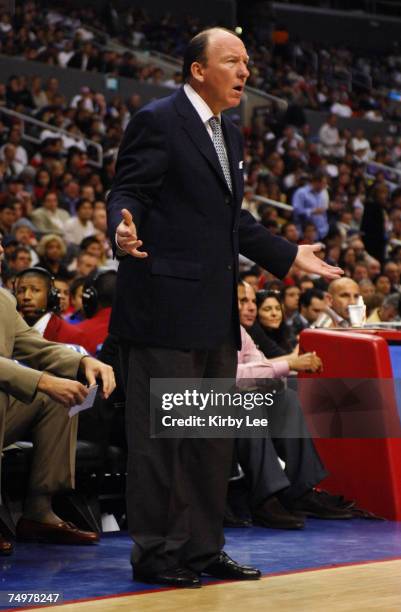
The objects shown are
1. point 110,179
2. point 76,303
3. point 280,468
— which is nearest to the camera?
point 280,468

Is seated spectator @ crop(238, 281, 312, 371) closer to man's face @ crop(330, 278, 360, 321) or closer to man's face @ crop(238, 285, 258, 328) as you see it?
man's face @ crop(238, 285, 258, 328)

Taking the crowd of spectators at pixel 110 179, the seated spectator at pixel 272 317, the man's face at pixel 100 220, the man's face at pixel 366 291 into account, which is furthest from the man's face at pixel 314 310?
the man's face at pixel 100 220

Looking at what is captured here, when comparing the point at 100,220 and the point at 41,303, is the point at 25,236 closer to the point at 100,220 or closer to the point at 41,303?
the point at 100,220

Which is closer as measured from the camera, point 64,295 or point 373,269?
point 64,295

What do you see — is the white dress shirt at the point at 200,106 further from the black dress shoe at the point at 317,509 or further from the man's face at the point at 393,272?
the man's face at the point at 393,272

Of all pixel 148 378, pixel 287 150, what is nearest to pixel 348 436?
pixel 148 378

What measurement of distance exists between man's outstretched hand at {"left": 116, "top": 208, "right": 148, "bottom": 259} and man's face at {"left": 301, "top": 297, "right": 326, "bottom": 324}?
424 cm

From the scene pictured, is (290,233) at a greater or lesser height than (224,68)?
lesser

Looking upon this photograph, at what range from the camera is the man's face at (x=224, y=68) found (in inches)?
133

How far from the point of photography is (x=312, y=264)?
3.54 metres

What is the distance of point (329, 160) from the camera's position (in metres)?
17.5

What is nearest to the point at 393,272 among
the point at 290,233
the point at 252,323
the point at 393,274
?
the point at 393,274

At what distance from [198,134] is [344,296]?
3298mm

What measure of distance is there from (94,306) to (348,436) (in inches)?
51.0
